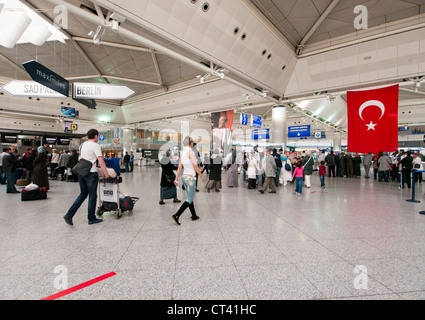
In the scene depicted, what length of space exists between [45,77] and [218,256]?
25.7 feet

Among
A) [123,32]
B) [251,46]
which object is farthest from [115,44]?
[251,46]

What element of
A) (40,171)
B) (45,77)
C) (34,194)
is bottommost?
(34,194)

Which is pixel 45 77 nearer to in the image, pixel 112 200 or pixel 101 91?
pixel 101 91

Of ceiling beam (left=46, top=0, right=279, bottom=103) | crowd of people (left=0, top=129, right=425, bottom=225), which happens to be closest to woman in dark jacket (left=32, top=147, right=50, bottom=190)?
crowd of people (left=0, top=129, right=425, bottom=225)

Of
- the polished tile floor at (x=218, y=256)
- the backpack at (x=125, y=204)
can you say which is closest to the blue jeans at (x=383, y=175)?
the polished tile floor at (x=218, y=256)

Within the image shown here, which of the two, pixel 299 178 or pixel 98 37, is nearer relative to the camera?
pixel 98 37

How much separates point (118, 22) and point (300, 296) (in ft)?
27.7

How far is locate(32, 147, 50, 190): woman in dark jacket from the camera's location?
6.51 m

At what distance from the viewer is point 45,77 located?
6621 mm

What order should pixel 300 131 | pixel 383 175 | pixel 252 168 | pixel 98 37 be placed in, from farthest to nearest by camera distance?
pixel 300 131
pixel 383 175
pixel 252 168
pixel 98 37

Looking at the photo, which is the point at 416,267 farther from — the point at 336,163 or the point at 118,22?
the point at 336,163

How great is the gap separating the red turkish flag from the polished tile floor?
19.9 feet

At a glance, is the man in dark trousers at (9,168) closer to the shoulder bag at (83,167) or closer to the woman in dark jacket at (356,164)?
the shoulder bag at (83,167)

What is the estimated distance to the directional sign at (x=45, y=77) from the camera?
6035mm
